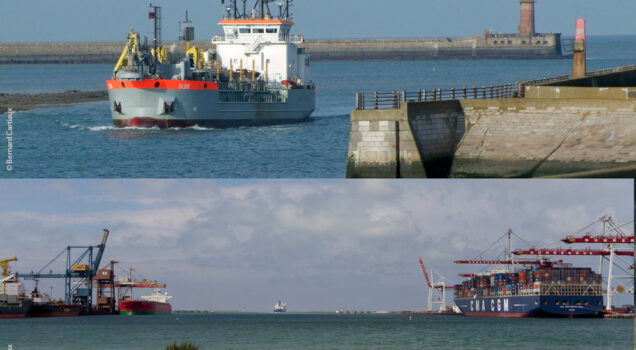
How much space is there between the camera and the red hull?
8338cm

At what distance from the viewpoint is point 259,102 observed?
2547 inches

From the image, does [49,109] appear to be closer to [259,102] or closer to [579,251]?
[259,102]

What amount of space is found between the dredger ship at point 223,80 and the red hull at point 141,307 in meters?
23.2

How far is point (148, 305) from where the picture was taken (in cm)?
8756

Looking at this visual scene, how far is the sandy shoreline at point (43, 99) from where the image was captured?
8281cm

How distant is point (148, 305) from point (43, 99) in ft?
67.5

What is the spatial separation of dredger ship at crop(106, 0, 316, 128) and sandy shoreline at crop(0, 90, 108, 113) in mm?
18531

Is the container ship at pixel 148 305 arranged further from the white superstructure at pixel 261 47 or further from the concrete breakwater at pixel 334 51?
the concrete breakwater at pixel 334 51

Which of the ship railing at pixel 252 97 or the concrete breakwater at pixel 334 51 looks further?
the concrete breakwater at pixel 334 51

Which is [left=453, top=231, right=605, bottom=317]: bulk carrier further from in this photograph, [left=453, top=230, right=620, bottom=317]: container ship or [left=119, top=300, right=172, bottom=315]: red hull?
[left=119, top=300, right=172, bottom=315]: red hull

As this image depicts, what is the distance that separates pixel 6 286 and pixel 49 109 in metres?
23.5

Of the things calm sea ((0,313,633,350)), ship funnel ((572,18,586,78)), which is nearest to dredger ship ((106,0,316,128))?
calm sea ((0,313,633,350))

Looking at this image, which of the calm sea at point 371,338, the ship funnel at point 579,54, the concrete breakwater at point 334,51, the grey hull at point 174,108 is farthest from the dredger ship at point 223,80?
the concrete breakwater at point 334,51

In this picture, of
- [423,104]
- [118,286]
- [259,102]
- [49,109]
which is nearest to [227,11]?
[259,102]
